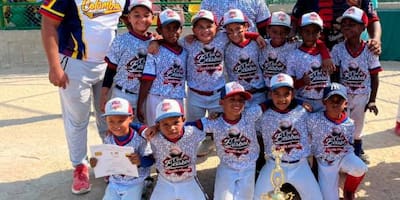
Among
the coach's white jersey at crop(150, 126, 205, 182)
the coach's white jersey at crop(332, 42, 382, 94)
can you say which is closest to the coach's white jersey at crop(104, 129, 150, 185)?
the coach's white jersey at crop(150, 126, 205, 182)

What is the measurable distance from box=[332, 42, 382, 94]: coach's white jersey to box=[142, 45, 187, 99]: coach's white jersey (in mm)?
1304

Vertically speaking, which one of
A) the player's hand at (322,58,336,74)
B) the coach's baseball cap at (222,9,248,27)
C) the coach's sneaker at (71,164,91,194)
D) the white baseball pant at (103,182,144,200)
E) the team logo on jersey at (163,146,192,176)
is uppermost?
the coach's baseball cap at (222,9,248,27)

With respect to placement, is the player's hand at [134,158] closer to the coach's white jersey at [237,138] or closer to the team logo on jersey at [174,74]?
the coach's white jersey at [237,138]

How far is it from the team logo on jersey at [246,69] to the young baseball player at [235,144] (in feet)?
1.27

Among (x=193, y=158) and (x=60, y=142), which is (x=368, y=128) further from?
(x=60, y=142)

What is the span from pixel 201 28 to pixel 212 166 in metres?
1.41

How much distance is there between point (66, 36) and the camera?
12.6 ft

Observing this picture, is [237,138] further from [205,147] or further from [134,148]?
[205,147]

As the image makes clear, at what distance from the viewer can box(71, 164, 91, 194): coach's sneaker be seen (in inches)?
153

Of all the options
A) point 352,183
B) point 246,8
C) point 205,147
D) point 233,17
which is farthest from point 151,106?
point 352,183

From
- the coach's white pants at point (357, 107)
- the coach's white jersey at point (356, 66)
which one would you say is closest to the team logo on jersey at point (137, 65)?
the coach's white jersey at point (356, 66)

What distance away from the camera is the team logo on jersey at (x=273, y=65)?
397 cm

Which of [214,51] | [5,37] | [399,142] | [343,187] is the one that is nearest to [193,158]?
[214,51]

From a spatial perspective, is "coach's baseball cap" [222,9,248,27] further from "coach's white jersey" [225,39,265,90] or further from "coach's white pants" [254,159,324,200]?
"coach's white pants" [254,159,324,200]
